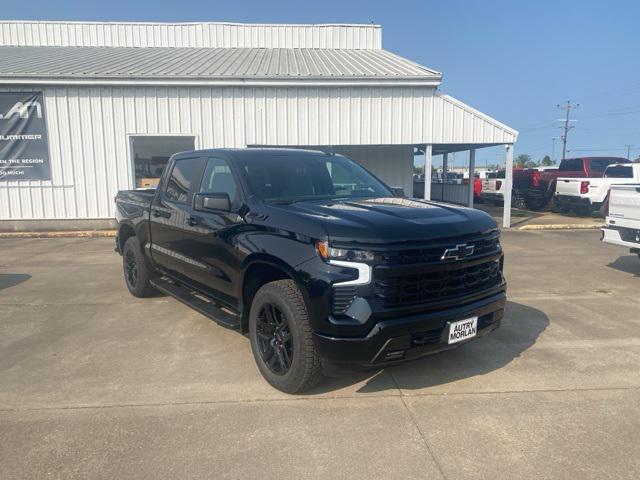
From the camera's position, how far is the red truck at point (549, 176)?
18.3 metres

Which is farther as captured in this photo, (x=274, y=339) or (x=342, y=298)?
(x=274, y=339)

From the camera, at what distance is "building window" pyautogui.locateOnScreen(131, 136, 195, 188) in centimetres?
1373

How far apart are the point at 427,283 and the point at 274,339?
1264mm

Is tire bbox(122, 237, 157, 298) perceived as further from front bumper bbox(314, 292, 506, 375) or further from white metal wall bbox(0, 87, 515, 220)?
white metal wall bbox(0, 87, 515, 220)

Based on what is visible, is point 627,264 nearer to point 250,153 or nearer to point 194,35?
point 250,153

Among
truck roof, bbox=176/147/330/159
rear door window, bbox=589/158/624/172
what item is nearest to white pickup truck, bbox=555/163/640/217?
rear door window, bbox=589/158/624/172

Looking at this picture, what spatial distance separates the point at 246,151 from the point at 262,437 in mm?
2648

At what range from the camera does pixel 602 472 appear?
8.79 ft

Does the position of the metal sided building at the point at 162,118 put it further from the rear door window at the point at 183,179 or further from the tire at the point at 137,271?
the rear door window at the point at 183,179

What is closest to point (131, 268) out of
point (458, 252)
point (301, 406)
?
point (301, 406)

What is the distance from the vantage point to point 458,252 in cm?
342

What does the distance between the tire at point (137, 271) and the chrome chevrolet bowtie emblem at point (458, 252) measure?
3.93 meters

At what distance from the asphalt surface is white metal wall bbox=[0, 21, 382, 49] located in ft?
53.6

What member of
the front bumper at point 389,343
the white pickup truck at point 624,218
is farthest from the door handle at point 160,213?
the white pickup truck at point 624,218
